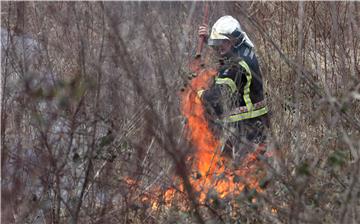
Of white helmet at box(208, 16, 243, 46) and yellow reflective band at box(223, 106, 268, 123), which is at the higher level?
white helmet at box(208, 16, 243, 46)

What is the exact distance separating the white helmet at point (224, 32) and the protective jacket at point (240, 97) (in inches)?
6.6

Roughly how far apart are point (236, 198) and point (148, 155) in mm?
659

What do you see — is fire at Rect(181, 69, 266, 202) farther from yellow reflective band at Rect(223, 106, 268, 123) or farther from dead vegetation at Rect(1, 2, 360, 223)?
yellow reflective band at Rect(223, 106, 268, 123)

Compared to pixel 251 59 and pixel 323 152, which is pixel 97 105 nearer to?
pixel 323 152

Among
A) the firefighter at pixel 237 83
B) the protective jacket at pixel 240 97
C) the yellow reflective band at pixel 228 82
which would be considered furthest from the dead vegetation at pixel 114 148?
the yellow reflective band at pixel 228 82

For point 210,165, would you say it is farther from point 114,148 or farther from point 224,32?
point 224,32

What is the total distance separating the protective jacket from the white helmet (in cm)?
17

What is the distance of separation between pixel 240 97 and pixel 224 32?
561 millimetres

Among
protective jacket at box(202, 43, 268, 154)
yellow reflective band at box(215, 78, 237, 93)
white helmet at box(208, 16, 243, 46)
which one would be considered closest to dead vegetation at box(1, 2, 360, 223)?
protective jacket at box(202, 43, 268, 154)

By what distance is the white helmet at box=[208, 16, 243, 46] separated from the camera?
6148 millimetres

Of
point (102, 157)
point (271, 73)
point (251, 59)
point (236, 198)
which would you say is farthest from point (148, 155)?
point (271, 73)

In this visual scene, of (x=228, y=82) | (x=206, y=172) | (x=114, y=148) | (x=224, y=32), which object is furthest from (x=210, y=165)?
(x=224, y=32)

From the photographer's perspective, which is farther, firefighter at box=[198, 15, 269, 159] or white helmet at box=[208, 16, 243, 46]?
white helmet at box=[208, 16, 243, 46]

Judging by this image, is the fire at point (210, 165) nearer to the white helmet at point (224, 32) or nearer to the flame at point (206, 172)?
the flame at point (206, 172)
